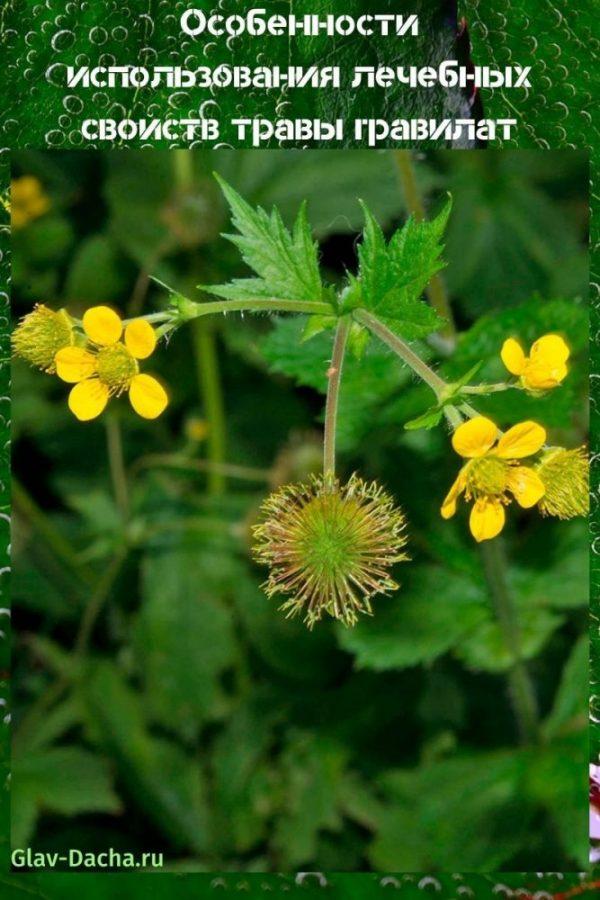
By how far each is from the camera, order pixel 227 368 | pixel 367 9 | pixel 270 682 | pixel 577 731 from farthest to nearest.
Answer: pixel 227 368 < pixel 270 682 < pixel 577 731 < pixel 367 9

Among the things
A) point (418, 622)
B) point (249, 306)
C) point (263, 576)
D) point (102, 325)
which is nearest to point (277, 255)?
point (249, 306)

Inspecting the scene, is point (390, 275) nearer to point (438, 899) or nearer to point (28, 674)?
point (438, 899)

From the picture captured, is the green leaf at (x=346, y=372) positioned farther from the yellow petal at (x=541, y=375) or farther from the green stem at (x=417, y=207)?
the yellow petal at (x=541, y=375)

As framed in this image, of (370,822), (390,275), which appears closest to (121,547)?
(370,822)

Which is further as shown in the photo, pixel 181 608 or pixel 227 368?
pixel 227 368

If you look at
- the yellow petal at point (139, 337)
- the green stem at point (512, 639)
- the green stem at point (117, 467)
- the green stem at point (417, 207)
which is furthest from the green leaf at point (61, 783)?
the green stem at point (417, 207)
